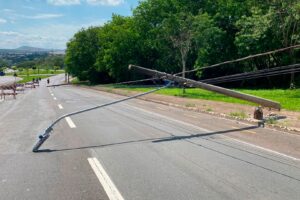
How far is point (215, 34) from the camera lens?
45.4m

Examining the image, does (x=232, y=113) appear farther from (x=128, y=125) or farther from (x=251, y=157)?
(x=251, y=157)

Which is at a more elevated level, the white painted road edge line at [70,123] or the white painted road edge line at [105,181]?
the white painted road edge line at [105,181]

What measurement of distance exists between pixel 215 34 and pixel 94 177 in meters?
40.0

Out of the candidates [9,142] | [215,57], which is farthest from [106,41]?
[9,142]

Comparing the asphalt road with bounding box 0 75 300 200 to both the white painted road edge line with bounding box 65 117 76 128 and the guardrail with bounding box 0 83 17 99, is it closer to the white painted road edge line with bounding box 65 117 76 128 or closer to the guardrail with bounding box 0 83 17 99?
the white painted road edge line with bounding box 65 117 76 128

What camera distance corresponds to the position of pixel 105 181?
23.1 ft

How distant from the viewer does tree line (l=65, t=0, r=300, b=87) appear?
109ft

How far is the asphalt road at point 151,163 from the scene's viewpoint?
21.3 ft

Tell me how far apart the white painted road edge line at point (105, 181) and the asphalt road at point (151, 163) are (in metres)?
0.02

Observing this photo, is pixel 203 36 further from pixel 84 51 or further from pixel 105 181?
pixel 84 51

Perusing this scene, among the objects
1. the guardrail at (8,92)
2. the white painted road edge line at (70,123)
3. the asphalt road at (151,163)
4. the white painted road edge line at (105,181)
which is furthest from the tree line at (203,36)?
the white painted road edge line at (105,181)

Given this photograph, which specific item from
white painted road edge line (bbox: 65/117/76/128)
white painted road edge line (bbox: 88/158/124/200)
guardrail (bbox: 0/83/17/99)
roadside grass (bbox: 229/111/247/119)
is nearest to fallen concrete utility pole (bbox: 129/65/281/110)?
roadside grass (bbox: 229/111/247/119)

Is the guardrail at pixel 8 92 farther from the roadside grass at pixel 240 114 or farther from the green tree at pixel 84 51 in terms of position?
the green tree at pixel 84 51

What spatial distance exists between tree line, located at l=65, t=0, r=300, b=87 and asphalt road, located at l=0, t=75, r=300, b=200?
19.1 metres
